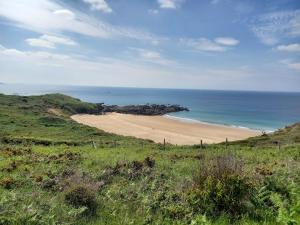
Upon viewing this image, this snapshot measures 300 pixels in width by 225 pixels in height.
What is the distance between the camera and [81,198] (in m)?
9.31

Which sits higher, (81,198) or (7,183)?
(81,198)

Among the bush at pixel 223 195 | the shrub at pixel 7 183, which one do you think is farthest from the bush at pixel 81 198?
the shrub at pixel 7 183

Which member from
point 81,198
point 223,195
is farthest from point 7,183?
point 223,195

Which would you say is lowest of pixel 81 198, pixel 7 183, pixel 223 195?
pixel 7 183

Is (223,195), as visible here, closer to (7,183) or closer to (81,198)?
(81,198)

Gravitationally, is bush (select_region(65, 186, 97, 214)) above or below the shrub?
above

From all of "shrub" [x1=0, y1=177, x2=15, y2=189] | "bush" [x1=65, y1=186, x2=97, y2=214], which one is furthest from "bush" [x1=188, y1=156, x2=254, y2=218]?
"shrub" [x1=0, y1=177, x2=15, y2=189]

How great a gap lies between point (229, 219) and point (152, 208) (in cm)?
208

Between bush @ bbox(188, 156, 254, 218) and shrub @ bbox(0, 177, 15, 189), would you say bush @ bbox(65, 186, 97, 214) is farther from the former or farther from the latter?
shrub @ bbox(0, 177, 15, 189)

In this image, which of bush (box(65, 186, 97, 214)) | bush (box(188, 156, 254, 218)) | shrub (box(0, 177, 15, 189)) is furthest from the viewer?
shrub (box(0, 177, 15, 189))

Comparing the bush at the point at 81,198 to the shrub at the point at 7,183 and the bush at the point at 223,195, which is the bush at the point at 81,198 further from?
the shrub at the point at 7,183

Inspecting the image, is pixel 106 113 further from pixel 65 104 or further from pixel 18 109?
pixel 18 109

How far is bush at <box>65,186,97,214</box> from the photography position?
9195 mm

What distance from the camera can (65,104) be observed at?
134500 millimetres
